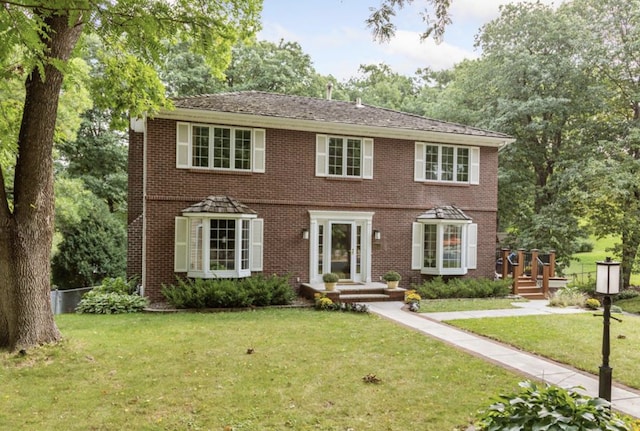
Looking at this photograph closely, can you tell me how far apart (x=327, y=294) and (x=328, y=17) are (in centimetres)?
→ 748

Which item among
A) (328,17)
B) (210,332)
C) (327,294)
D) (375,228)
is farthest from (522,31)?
(210,332)

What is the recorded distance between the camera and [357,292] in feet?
42.0

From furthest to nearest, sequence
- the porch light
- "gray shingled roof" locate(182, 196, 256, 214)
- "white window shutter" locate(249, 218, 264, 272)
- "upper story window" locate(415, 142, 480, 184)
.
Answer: "upper story window" locate(415, 142, 480, 184)
"white window shutter" locate(249, 218, 264, 272)
"gray shingled roof" locate(182, 196, 256, 214)
the porch light

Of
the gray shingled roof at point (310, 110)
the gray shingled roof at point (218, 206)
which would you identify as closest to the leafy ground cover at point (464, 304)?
the gray shingled roof at point (310, 110)

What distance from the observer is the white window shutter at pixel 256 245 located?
12.9 meters

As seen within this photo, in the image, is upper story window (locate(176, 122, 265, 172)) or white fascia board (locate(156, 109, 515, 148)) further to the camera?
upper story window (locate(176, 122, 265, 172))

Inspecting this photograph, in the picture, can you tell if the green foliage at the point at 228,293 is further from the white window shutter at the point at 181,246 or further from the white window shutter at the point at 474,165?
the white window shutter at the point at 474,165

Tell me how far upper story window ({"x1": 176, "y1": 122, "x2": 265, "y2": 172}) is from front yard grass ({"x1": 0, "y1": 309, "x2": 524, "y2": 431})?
5.29 meters

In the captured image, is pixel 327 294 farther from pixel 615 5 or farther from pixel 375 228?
pixel 615 5

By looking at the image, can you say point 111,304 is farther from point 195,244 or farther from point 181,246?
point 195,244

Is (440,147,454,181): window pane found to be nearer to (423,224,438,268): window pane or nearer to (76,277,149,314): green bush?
(423,224,438,268): window pane

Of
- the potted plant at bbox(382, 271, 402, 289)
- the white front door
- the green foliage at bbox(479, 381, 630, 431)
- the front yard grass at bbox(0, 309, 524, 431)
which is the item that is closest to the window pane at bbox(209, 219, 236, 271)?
the white front door

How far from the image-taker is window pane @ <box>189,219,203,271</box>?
40.3ft

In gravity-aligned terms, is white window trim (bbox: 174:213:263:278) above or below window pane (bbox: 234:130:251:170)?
below
